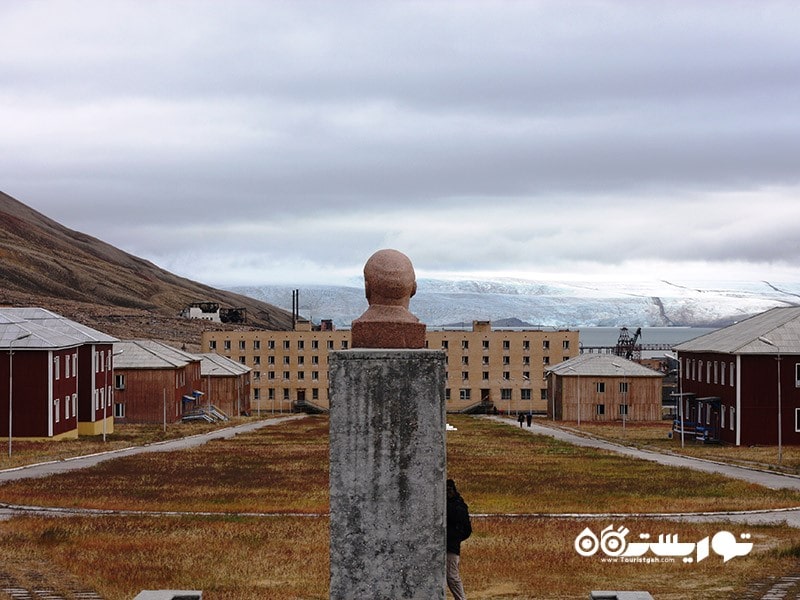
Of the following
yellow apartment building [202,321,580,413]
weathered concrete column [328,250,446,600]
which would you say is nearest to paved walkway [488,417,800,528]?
weathered concrete column [328,250,446,600]

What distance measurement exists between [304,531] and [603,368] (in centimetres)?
8619

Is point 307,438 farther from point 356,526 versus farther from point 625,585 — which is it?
point 356,526

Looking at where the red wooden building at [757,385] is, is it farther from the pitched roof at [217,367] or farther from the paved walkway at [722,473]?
the pitched roof at [217,367]

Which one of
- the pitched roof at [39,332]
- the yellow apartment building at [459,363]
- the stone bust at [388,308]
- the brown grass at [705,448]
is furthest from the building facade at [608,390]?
the stone bust at [388,308]

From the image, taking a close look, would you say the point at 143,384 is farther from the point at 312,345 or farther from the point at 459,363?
the point at 459,363

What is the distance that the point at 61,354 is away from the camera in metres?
67.5

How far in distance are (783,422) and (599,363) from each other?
48.8 meters

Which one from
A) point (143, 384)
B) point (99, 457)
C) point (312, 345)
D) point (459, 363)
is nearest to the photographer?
point (99, 457)

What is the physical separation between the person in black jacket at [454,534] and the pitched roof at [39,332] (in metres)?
49.1

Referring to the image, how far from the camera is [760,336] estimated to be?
65500 millimetres

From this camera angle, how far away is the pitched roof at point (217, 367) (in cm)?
12082

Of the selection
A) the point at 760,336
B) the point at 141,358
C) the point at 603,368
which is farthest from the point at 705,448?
the point at 141,358

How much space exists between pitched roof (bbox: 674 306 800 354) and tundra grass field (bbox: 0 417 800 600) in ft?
53.7

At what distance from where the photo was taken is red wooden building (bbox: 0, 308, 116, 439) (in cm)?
6412
